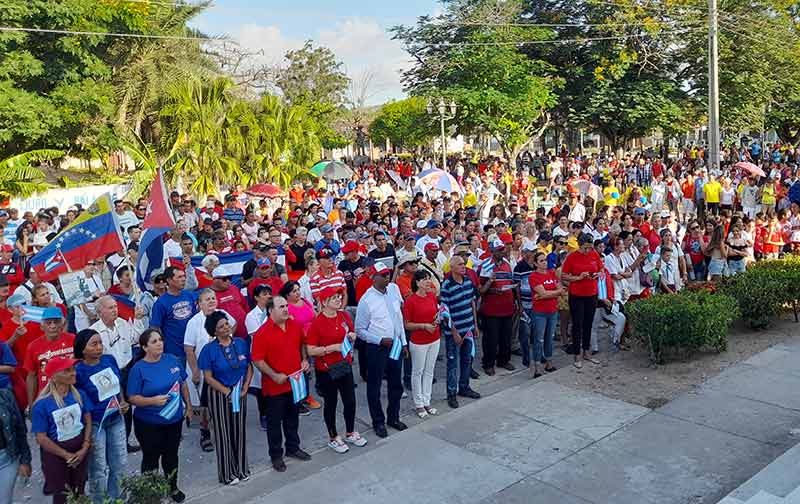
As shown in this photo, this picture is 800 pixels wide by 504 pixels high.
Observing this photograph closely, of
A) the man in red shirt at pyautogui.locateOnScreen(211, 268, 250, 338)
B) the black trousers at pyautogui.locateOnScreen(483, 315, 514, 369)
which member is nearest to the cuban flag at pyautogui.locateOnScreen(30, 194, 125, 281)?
the man in red shirt at pyautogui.locateOnScreen(211, 268, 250, 338)

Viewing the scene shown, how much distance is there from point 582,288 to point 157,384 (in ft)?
17.9

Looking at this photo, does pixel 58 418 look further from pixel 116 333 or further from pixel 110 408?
pixel 116 333

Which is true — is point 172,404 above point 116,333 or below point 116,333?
below

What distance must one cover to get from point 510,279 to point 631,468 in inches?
113

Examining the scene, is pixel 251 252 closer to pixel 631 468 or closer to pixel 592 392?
pixel 592 392

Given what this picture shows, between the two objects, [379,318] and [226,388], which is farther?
[379,318]

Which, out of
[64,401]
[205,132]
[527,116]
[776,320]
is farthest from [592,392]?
[527,116]

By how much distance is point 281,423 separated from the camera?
6.67 metres

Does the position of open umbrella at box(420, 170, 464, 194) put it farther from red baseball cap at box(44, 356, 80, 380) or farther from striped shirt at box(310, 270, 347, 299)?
red baseball cap at box(44, 356, 80, 380)

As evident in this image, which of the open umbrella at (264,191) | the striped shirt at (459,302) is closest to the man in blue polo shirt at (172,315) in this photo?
the striped shirt at (459,302)

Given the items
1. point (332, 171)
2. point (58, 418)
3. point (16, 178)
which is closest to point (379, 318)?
point (58, 418)

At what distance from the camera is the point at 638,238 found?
34.1 ft

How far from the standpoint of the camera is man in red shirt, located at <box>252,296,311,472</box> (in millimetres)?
6211

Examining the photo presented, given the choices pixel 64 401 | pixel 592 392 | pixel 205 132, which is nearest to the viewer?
pixel 64 401
